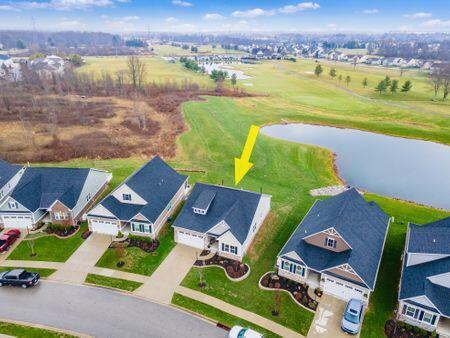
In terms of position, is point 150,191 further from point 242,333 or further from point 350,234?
point 350,234

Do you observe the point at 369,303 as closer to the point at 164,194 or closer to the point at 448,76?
the point at 164,194

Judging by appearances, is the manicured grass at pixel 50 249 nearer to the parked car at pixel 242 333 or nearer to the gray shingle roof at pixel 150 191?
the gray shingle roof at pixel 150 191

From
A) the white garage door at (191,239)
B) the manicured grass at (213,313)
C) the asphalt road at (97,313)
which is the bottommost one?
the asphalt road at (97,313)

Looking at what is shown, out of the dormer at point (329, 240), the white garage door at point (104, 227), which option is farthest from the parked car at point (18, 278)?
the dormer at point (329, 240)

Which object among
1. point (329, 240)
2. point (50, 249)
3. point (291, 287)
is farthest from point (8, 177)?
point (329, 240)

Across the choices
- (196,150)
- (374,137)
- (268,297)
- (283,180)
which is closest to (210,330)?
(268,297)

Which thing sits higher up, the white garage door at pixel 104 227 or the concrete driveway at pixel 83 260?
the white garage door at pixel 104 227

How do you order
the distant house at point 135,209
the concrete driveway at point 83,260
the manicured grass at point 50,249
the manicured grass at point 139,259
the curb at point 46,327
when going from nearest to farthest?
the curb at point 46,327 < the concrete driveway at point 83,260 < the manicured grass at point 139,259 < the manicured grass at point 50,249 < the distant house at point 135,209
